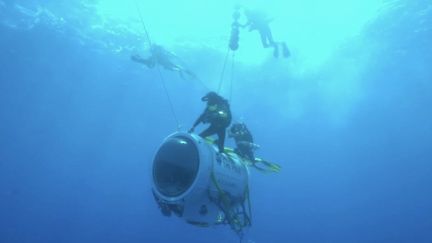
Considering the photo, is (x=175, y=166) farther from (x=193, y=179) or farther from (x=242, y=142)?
(x=242, y=142)

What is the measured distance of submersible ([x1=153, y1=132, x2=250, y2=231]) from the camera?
19.1 ft

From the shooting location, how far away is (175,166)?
20.1 feet

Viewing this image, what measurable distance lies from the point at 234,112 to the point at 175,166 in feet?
132

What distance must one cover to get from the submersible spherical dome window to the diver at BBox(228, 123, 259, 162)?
222cm

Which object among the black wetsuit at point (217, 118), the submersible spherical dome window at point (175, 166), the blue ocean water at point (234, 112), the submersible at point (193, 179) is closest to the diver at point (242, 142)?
the blue ocean water at point (234, 112)

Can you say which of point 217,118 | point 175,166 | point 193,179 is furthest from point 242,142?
point 193,179

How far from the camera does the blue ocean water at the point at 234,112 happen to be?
2597 cm

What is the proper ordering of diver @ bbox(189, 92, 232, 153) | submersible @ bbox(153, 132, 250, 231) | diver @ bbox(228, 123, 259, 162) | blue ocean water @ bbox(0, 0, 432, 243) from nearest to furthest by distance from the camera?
submersible @ bbox(153, 132, 250, 231) < diver @ bbox(189, 92, 232, 153) < diver @ bbox(228, 123, 259, 162) < blue ocean water @ bbox(0, 0, 432, 243)

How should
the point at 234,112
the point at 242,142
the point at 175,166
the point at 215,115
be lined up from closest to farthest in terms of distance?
the point at 175,166 → the point at 215,115 → the point at 242,142 → the point at 234,112

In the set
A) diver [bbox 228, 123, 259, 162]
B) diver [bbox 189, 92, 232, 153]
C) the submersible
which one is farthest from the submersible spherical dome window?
diver [bbox 228, 123, 259, 162]

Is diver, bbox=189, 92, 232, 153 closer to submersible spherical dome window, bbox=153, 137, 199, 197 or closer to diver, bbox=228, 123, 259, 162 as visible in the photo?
submersible spherical dome window, bbox=153, 137, 199, 197

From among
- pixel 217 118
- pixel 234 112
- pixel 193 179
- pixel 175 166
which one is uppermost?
pixel 217 118

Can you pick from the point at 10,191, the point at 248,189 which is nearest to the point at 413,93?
the point at 248,189

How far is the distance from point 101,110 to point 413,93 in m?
36.8
